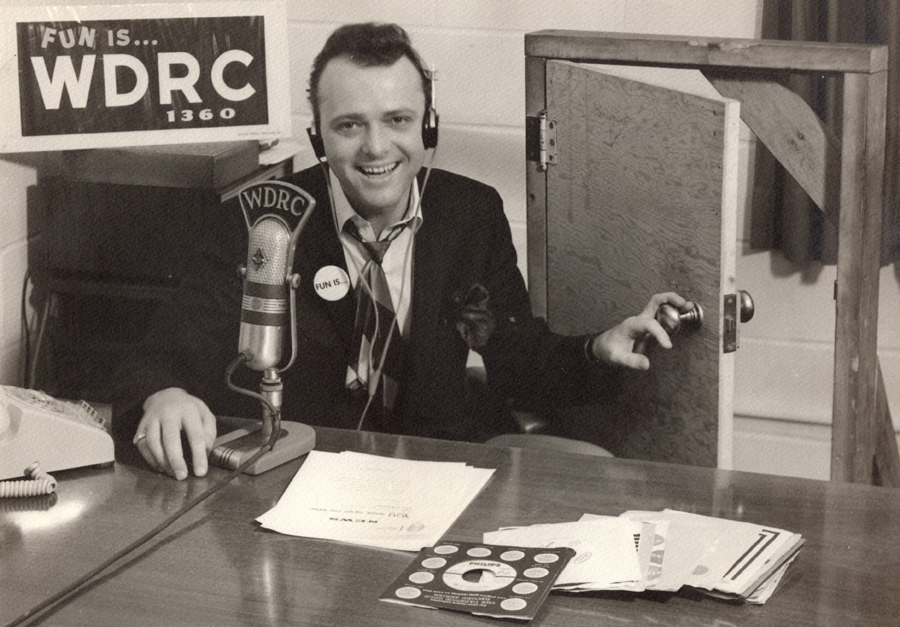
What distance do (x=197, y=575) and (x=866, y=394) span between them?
3.83ft

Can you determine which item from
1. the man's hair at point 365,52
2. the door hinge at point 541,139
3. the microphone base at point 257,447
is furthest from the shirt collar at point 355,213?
the microphone base at point 257,447

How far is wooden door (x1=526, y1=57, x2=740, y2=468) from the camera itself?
165 cm

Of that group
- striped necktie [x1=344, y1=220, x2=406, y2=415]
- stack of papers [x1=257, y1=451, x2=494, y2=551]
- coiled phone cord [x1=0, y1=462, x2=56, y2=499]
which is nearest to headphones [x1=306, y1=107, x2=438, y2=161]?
striped necktie [x1=344, y1=220, x2=406, y2=415]

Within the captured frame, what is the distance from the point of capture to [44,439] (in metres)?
1.31

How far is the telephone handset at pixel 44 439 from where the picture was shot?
1.30 meters

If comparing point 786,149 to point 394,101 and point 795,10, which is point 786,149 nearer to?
point 795,10

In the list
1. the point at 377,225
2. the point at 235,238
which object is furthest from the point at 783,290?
the point at 235,238

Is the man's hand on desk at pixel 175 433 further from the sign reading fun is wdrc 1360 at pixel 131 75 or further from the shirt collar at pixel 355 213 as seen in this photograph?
the sign reading fun is wdrc 1360 at pixel 131 75

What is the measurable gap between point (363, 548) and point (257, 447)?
0.86ft

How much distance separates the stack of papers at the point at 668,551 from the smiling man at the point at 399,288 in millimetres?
574

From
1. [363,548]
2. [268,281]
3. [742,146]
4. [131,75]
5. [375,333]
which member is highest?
[131,75]

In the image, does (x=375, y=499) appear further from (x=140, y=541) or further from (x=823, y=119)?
(x=823, y=119)

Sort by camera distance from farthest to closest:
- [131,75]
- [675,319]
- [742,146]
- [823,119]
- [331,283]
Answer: [742,146]
[823,119]
[131,75]
[331,283]
[675,319]

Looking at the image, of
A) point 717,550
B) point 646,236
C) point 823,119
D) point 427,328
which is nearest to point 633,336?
point 646,236
